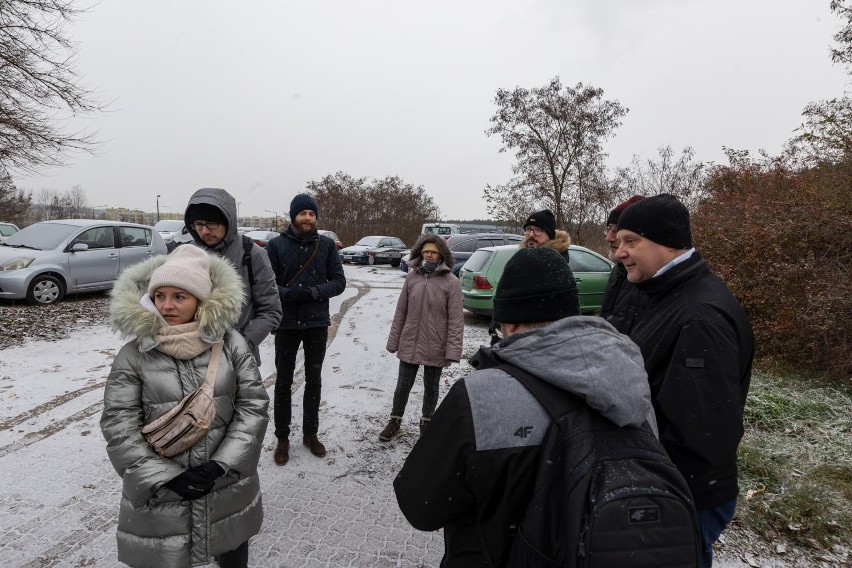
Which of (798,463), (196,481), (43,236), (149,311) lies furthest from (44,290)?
(798,463)

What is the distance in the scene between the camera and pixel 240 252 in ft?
9.69

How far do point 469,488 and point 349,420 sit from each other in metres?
3.45

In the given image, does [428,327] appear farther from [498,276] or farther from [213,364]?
[498,276]

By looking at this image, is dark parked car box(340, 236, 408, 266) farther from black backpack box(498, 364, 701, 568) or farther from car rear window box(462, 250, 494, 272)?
black backpack box(498, 364, 701, 568)

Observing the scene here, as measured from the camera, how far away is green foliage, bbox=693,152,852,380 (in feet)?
18.8

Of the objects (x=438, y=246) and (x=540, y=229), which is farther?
(x=540, y=229)

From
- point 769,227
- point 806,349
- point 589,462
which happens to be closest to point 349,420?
point 589,462

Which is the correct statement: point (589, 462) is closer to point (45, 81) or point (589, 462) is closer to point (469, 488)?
point (469, 488)

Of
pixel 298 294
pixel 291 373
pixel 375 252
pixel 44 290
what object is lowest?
pixel 44 290

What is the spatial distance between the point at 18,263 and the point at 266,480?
8556mm

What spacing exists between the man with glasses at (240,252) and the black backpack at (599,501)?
2003mm

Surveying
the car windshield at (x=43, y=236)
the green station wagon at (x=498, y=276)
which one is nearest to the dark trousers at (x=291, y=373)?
the green station wagon at (x=498, y=276)

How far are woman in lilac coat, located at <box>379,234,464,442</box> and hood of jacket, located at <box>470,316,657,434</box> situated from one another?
113 inches

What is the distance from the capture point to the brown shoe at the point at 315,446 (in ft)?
12.0
